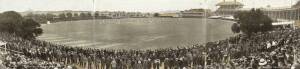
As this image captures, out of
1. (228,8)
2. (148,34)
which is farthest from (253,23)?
(148,34)

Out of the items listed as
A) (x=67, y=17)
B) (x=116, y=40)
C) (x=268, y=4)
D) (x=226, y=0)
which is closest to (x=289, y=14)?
(x=268, y=4)

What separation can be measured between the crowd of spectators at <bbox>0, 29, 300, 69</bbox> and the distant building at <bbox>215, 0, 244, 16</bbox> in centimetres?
54

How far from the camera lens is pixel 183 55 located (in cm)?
1085

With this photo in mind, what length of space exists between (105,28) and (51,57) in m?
1.40

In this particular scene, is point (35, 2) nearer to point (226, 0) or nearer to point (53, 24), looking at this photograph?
point (53, 24)

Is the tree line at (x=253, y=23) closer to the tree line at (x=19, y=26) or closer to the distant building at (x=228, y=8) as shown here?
the distant building at (x=228, y=8)

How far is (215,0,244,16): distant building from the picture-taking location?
10.6 meters

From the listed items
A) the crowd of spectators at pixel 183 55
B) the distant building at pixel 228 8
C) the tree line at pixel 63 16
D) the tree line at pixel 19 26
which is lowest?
the crowd of spectators at pixel 183 55

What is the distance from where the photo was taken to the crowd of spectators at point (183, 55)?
8982 millimetres

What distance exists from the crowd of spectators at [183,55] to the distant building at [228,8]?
54 cm

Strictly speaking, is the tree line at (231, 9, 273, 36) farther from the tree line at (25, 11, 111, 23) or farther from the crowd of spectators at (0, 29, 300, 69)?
the tree line at (25, 11, 111, 23)

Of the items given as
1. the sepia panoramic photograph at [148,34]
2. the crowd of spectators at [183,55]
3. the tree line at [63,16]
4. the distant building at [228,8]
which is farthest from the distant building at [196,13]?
the tree line at [63,16]

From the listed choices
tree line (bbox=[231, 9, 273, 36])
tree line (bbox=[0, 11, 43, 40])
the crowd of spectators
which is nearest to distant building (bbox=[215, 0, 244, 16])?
tree line (bbox=[231, 9, 273, 36])

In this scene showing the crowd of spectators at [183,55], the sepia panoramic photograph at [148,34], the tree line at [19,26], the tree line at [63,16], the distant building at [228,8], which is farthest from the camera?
the tree line at [19,26]
